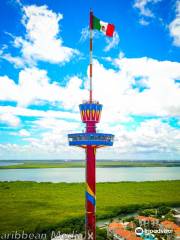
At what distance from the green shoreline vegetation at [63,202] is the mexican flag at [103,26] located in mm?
23288

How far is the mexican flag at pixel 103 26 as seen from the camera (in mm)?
26094

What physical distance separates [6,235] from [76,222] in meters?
10.2

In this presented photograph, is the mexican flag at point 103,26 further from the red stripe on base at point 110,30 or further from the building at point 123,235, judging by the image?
the building at point 123,235

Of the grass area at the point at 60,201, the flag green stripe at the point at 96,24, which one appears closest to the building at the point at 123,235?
the grass area at the point at 60,201

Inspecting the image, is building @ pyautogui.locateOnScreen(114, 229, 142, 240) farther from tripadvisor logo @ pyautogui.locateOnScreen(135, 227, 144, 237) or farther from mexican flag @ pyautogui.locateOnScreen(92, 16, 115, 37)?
mexican flag @ pyautogui.locateOnScreen(92, 16, 115, 37)

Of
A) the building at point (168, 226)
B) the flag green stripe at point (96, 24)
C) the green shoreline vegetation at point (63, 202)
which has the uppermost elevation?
the flag green stripe at point (96, 24)

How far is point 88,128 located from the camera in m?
25.7

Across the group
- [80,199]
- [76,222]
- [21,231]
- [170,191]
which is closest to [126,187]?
[170,191]

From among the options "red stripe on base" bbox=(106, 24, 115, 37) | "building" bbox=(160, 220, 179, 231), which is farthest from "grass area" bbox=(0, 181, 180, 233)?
"red stripe on base" bbox=(106, 24, 115, 37)

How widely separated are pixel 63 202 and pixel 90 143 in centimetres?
4049

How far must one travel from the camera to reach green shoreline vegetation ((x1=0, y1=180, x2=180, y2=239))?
45344 mm

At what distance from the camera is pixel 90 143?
83.6 ft

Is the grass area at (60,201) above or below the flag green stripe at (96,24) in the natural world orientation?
below

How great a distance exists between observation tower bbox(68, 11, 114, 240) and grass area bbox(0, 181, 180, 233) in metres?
17.7
